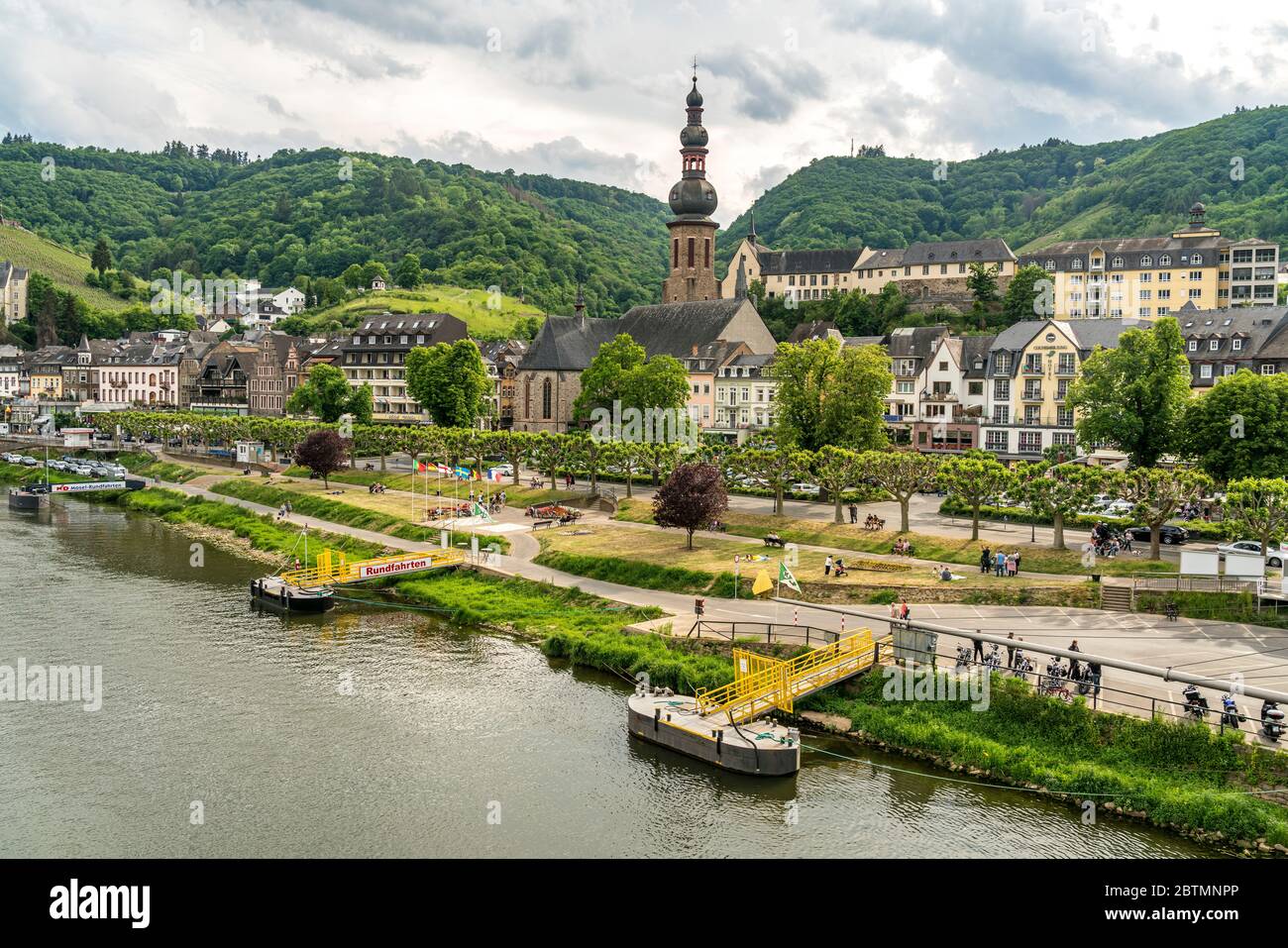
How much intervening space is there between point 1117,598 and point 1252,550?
8304mm

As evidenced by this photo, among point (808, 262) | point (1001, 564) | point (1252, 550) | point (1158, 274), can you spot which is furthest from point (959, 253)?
point (1001, 564)

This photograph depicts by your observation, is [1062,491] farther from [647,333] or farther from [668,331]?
[647,333]

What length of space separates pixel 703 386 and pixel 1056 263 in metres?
44.9

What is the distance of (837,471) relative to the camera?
60812 mm

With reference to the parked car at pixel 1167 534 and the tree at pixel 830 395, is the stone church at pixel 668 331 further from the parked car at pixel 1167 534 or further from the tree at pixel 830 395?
the parked car at pixel 1167 534

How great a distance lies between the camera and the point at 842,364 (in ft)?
226

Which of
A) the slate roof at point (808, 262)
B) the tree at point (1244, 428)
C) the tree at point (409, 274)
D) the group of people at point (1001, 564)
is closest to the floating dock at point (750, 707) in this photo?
the group of people at point (1001, 564)

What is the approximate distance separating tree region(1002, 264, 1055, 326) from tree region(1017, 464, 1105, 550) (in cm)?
6356

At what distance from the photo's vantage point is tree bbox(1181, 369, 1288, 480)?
52.8 meters

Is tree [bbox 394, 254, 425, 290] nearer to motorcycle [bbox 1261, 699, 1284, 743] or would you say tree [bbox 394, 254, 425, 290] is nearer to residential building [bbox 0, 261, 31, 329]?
residential building [bbox 0, 261, 31, 329]

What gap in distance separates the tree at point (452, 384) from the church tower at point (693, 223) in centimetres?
2654

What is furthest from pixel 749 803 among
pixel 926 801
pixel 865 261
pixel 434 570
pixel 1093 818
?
pixel 865 261

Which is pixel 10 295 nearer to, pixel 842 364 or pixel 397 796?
pixel 842 364

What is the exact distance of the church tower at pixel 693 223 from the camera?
375 ft
